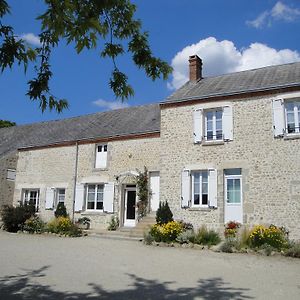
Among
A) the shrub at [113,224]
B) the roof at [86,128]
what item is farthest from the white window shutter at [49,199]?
the shrub at [113,224]

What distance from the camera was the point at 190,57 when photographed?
17.3 m

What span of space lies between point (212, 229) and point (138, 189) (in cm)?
411

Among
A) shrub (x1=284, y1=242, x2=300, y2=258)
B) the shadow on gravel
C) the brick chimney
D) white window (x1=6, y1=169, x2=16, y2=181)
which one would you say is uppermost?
the brick chimney

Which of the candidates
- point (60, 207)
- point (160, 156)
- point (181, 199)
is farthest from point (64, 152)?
point (181, 199)

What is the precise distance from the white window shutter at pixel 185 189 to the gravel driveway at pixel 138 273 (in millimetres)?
2655

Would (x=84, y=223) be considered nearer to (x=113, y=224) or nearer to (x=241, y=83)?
(x=113, y=224)

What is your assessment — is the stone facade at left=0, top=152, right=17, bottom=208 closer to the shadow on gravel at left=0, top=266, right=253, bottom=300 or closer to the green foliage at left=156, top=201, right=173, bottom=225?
the green foliage at left=156, top=201, right=173, bottom=225

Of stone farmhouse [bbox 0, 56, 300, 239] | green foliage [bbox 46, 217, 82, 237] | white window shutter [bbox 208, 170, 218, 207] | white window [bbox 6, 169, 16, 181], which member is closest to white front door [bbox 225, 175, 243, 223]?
stone farmhouse [bbox 0, 56, 300, 239]

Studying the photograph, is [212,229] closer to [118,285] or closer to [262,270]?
[262,270]

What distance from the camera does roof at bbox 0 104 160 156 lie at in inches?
712

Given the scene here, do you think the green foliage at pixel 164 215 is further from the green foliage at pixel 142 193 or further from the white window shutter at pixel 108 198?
the white window shutter at pixel 108 198

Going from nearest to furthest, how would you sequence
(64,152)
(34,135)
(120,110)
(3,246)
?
(3,246) < (64,152) < (120,110) < (34,135)

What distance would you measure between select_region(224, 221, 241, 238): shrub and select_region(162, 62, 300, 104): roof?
15.6 ft

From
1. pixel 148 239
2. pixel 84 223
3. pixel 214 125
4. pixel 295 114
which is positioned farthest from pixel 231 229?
pixel 84 223
